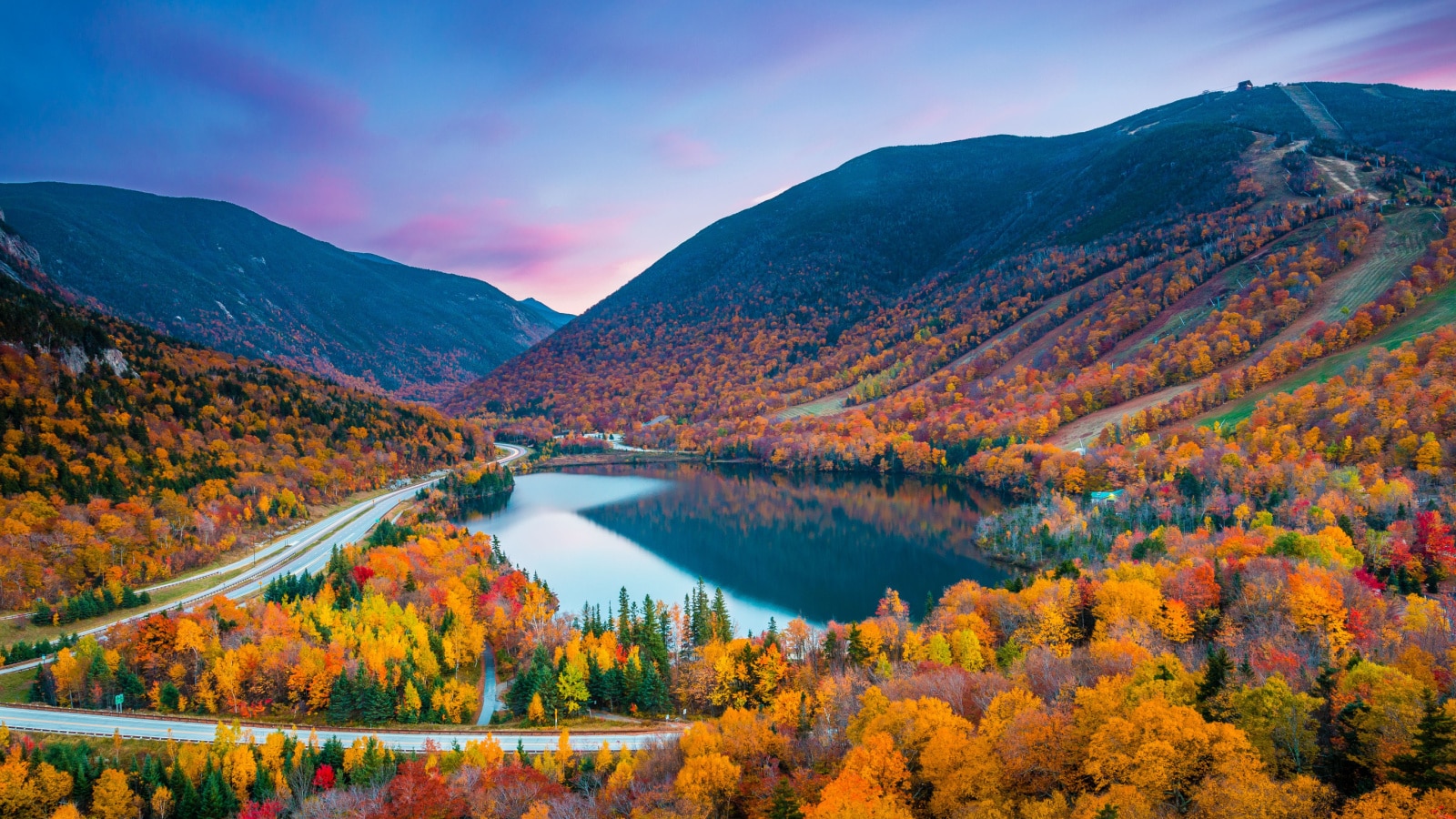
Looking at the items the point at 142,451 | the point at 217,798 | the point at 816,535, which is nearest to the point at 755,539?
the point at 816,535

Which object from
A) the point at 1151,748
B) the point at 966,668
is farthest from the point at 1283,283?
the point at 1151,748

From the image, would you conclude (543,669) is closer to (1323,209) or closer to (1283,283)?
(1283,283)

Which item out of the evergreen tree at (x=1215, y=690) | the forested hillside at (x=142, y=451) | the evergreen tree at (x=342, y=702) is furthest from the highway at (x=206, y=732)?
the evergreen tree at (x=1215, y=690)

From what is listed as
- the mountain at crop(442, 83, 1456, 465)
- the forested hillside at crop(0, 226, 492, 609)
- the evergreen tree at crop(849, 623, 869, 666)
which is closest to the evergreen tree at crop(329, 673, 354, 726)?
the forested hillside at crop(0, 226, 492, 609)

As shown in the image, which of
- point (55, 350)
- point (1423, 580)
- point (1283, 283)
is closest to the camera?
point (1423, 580)

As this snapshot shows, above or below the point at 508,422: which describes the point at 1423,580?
below

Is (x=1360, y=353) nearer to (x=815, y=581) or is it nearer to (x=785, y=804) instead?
(x=815, y=581)
